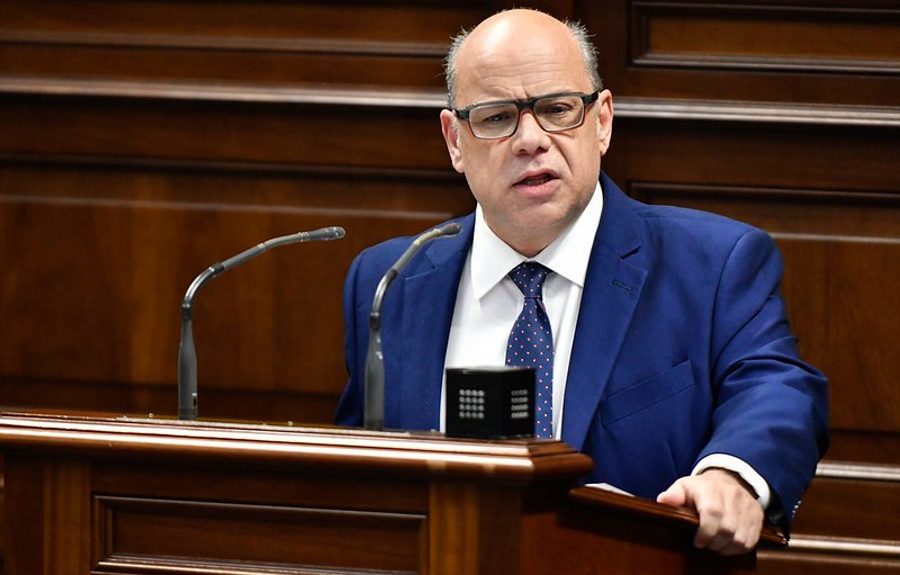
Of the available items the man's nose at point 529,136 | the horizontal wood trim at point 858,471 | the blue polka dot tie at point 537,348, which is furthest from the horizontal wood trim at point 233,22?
the horizontal wood trim at point 858,471

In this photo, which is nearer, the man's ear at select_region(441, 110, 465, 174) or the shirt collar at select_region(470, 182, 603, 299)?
the shirt collar at select_region(470, 182, 603, 299)

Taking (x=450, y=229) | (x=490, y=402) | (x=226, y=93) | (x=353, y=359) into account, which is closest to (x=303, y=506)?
(x=490, y=402)

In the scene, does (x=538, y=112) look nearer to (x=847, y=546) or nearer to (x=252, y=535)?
(x=252, y=535)

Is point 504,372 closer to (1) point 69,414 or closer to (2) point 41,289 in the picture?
(1) point 69,414

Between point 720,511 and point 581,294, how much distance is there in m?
0.59

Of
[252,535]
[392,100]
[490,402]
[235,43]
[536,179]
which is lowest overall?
[252,535]

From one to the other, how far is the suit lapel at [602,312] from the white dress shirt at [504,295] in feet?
0.12

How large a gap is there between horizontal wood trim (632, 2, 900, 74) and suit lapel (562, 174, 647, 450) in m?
0.79

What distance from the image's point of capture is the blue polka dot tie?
7.13 ft

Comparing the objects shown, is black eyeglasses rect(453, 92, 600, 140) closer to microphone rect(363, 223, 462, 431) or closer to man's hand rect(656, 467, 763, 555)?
microphone rect(363, 223, 462, 431)

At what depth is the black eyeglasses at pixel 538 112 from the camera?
2.29 metres

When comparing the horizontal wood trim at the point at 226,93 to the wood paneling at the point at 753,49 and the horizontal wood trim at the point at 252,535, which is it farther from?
the horizontal wood trim at the point at 252,535

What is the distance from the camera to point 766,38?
3.00 metres

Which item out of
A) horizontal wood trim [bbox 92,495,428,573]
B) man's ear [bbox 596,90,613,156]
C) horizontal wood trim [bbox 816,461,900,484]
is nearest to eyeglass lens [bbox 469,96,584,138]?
man's ear [bbox 596,90,613,156]
